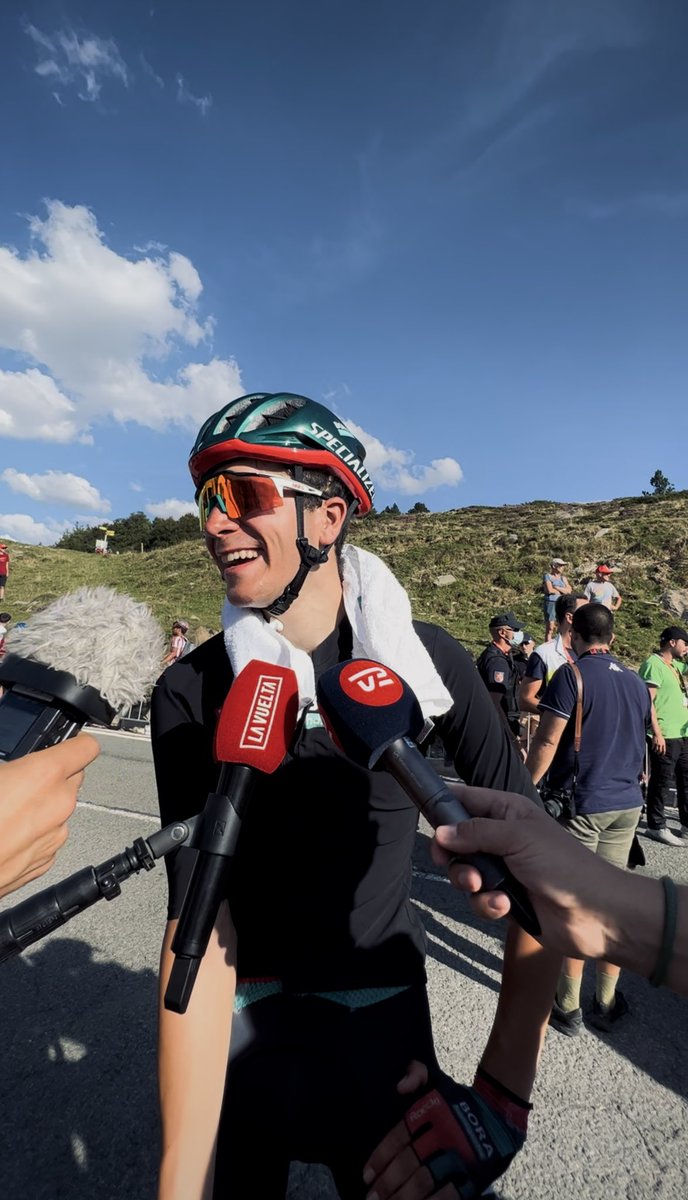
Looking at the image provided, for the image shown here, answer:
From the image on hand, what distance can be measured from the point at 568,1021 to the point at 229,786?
13.2ft

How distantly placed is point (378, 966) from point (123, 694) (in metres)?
1.04

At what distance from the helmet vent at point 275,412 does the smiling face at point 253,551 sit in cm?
18

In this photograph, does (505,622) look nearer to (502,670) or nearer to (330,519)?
(502,670)

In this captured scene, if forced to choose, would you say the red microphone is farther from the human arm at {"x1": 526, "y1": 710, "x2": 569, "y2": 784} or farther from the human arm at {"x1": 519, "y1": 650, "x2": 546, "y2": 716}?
the human arm at {"x1": 519, "y1": 650, "x2": 546, "y2": 716}

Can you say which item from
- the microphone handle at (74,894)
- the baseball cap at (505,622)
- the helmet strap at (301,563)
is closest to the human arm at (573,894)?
the microphone handle at (74,894)

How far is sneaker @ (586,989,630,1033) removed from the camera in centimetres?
401

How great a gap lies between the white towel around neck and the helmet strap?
→ 0.07 m

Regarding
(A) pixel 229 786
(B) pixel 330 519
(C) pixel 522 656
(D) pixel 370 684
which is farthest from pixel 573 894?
(C) pixel 522 656

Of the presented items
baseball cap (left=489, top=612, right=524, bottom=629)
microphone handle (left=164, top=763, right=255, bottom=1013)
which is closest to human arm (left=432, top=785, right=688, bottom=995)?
microphone handle (left=164, top=763, right=255, bottom=1013)

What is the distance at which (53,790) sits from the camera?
1288 millimetres

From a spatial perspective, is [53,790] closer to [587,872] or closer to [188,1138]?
[188,1138]

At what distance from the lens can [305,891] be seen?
1.69 metres

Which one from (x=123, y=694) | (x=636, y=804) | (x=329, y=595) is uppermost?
(x=329, y=595)

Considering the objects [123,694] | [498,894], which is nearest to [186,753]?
[123,694]
